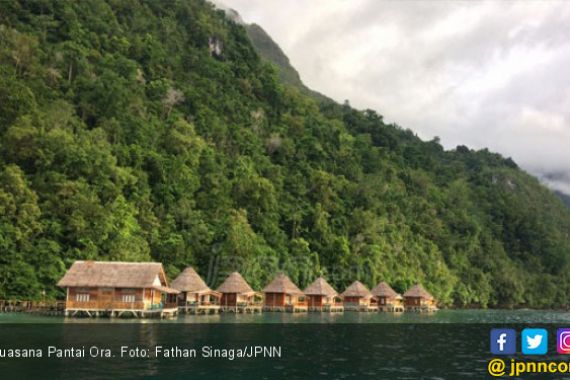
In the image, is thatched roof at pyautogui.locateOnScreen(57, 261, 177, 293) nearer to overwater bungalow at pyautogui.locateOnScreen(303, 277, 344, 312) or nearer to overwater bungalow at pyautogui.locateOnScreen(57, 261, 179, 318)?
overwater bungalow at pyautogui.locateOnScreen(57, 261, 179, 318)

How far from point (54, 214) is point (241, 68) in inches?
2743

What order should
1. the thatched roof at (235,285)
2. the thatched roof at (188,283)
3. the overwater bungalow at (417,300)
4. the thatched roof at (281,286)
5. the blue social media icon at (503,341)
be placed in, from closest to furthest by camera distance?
the blue social media icon at (503,341)
the thatched roof at (188,283)
the thatched roof at (235,285)
the thatched roof at (281,286)
the overwater bungalow at (417,300)

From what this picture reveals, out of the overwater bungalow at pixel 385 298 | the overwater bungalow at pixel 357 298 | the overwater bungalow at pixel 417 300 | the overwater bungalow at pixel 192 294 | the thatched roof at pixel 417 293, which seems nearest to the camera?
the overwater bungalow at pixel 192 294

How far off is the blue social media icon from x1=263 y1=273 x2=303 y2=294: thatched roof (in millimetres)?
39767

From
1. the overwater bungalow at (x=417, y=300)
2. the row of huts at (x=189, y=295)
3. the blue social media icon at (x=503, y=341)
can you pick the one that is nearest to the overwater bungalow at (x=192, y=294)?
the row of huts at (x=189, y=295)

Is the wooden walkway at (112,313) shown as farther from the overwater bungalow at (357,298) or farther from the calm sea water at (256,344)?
the overwater bungalow at (357,298)

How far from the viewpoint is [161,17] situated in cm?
12012

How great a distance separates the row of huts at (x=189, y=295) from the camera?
51688 mm

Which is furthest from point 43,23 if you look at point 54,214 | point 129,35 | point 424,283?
point 424,283

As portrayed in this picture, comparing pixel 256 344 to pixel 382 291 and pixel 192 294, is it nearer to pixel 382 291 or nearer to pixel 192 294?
pixel 192 294

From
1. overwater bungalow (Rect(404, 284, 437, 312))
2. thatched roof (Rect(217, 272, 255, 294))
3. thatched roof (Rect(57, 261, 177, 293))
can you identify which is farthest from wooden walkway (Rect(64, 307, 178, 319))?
overwater bungalow (Rect(404, 284, 437, 312))

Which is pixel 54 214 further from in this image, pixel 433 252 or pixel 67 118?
pixel 433 252

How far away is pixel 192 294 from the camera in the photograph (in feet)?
207

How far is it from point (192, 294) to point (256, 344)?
31.1 metres
